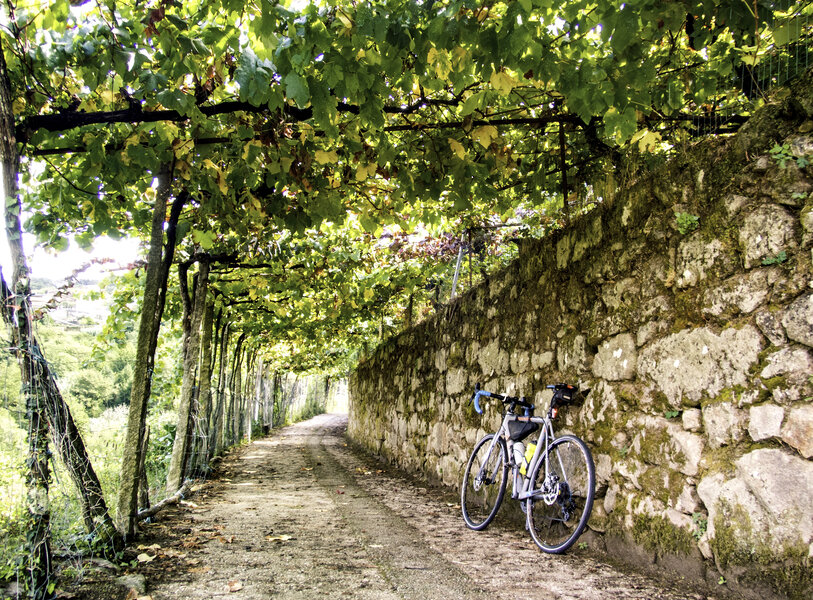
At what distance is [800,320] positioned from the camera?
7.82ft

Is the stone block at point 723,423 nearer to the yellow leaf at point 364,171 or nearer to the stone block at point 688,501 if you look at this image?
the stone block at point 688,501

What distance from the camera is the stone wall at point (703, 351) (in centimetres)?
242

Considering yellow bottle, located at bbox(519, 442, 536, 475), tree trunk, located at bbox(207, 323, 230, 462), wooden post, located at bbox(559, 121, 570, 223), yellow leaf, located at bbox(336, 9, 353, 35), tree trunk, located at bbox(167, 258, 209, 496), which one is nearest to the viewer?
yellow leaf, located at bbox(336, 9, 353, 35)

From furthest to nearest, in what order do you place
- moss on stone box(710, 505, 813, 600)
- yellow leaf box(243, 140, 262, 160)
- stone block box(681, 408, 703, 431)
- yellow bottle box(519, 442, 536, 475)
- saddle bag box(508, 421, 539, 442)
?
saddle bag box(508, 421, 539, 442)
yellow bottle box(519, 442, 536, 475)
yellow leaf box(243, 140, 262, 160)
stone block box(681, 408, 703, 431)
moss on stone box(710, 505, 813, 600)

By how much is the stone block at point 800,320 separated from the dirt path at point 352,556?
1340 millimetres

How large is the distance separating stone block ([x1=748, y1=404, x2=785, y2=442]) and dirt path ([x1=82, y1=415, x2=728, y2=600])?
2.81 feet

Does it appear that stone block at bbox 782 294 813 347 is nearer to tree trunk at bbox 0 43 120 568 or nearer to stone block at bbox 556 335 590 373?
stone block at bbox 556 335 590 373

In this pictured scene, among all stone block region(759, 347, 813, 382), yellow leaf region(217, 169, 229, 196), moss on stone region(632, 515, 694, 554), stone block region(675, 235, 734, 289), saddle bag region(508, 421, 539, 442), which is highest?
yellow leaf region(217, 169, 229, 196)

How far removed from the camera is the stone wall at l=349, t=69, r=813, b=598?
7.95ft

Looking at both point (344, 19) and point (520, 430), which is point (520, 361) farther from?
point (344, 19)

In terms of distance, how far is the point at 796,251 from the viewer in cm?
245

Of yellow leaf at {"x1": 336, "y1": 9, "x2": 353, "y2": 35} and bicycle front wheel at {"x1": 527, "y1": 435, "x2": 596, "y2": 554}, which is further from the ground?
yellow leaf at {"x1": 336, "y1": 9, "x2": 353, "y2": 35}

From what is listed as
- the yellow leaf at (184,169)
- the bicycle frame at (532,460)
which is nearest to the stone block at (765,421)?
the bicycle frame at (532,460)

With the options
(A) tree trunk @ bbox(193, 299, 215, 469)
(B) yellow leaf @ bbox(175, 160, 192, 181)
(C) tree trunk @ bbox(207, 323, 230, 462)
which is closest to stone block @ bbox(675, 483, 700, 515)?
(B) yellow leaf @ bbox(175, 160, 192, 181)
